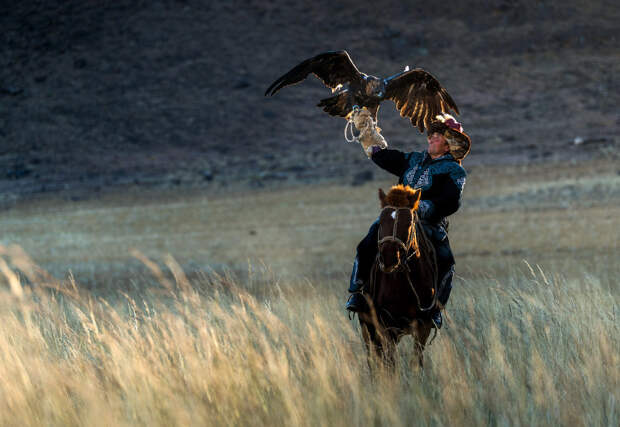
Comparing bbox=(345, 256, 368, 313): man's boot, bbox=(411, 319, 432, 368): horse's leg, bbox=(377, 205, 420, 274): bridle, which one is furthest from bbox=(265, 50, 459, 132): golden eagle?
bbox=(411, 319, 432, 368): horse's leg

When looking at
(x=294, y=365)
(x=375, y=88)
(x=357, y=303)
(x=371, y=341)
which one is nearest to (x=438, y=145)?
(x=375, y=88)

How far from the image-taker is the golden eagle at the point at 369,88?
6070 millimetres

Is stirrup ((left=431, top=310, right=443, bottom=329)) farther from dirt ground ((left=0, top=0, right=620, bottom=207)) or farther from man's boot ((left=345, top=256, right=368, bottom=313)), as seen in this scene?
dirt ground ((left=0, top=0, right=620, bottom=207))

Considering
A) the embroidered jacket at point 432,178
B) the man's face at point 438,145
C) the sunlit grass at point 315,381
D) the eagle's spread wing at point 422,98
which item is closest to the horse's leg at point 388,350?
the sunlit grass at point 315,381

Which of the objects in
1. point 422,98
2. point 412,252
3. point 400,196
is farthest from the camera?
point 422,98

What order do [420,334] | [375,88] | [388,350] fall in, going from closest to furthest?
[388,350] → [420,334] → [375,88]

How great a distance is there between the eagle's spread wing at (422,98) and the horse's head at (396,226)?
4.65 ft

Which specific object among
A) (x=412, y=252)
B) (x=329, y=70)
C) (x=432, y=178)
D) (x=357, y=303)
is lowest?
(x=357, y=303)

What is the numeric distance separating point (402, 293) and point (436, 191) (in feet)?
2.70

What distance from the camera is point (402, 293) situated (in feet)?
17.2

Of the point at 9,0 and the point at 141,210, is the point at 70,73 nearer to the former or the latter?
the point at 9,0

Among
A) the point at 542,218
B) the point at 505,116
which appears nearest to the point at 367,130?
the point at 542,218

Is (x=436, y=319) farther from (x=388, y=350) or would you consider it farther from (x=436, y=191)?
(x=436, y=191)

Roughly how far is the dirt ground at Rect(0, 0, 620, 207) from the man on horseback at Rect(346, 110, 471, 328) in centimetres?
2757
